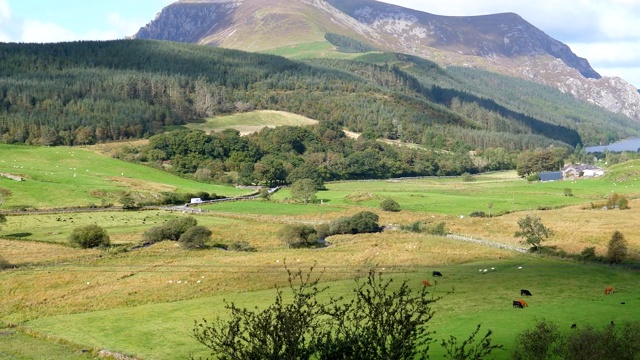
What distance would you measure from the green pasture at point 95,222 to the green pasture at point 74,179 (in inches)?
502

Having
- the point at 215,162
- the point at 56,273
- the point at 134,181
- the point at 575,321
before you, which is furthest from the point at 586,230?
the point at 215,162

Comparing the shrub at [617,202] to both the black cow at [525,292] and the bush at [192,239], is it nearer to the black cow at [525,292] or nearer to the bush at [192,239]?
the black cow at [525,292]

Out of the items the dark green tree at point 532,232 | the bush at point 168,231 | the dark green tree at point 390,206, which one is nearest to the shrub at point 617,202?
the dark green tree at point 532,232

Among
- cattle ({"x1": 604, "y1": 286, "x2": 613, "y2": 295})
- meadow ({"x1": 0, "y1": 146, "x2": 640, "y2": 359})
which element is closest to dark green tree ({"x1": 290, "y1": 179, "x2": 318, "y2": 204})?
meadow ({"x1": 0, "y1": 146, "x2": 640, "y2": 359})

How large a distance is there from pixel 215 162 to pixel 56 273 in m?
128

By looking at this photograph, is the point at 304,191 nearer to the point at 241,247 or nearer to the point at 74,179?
the point at 74,179

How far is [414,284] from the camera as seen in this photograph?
5872 cm

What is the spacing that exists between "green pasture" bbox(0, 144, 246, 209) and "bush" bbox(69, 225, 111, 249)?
3862 centimetres

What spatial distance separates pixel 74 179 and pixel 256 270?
3666 inches

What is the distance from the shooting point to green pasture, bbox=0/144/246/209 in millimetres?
126500

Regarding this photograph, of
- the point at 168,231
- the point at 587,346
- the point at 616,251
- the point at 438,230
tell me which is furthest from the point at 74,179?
the point at 587,346

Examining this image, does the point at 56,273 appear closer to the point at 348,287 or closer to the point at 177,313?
the point at 177,313

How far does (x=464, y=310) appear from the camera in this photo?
155 ft

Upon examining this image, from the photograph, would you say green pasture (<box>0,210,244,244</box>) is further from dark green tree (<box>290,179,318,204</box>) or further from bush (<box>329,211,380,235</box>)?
dark green tree (<box>290,179,318,204</box>)
